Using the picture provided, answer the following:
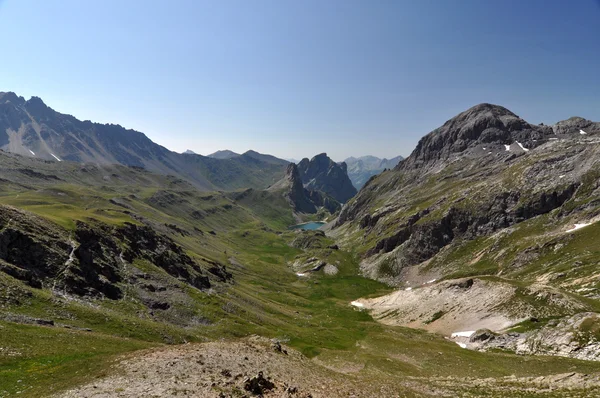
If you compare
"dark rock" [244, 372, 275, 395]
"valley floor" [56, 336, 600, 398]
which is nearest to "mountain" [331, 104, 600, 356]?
"valley floor" [56, 336, 600, 398]

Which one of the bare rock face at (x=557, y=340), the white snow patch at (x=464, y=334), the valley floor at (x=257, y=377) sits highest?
the valley floor at (x=257, y=377)

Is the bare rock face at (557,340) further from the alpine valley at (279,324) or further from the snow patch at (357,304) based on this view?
the snow patch at (357,304)

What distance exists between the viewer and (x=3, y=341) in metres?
38.7

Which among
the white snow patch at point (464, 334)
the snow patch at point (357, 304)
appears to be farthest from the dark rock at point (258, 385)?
the snow patch at point (357, 304)

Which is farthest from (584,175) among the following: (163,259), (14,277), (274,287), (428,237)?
(14,277)

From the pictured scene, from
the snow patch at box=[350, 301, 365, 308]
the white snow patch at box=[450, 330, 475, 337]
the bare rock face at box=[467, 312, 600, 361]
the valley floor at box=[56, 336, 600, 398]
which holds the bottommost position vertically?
the snow patch at box=[350, 301, 365, 308]

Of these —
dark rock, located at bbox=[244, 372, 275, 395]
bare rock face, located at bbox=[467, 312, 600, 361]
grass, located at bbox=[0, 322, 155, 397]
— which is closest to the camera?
dark rock, located at bbox=[244, 372, 275, 395]

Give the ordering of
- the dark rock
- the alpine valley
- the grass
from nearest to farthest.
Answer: the dark rock, the grass, the alpine valley

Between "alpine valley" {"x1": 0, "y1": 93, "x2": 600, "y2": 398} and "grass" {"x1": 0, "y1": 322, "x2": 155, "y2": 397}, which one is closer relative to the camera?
"grass" {"x1": 0, "y1": 322, "x2": 155, "y2": 397}

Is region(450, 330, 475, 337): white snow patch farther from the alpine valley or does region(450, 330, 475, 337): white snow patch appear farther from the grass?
the grass

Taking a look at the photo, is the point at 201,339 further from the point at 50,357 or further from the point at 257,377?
the point at 257,377

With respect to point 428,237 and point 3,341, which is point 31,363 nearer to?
point 3,341

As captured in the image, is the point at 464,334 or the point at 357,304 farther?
the point at 357,304

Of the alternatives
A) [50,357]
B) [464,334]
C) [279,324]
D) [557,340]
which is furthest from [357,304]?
[50,357]
